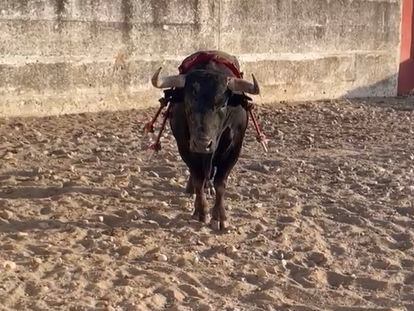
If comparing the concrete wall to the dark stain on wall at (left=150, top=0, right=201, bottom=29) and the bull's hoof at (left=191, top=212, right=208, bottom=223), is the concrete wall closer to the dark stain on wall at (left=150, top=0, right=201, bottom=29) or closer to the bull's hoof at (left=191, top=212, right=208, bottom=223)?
the dark stain on wall at (left=150, top=0, right=201, bottom=29)

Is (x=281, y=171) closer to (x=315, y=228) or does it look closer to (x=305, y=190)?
(x=305, y=190)

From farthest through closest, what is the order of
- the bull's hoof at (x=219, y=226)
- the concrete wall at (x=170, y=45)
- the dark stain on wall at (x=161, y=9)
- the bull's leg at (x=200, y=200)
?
A: the dark stain on wall at (x=161, y=9) < the concrete wall at (x=170, y=45) < the bull's leg at (x=200, y=200) < the bull's hoof at (x=219, y=226)

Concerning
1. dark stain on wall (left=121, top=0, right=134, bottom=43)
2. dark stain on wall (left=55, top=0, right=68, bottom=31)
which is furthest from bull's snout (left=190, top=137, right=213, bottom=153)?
dark stain on wall (left=121, top=0, right=134, bottom=43)

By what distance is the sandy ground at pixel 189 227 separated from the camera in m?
5.05

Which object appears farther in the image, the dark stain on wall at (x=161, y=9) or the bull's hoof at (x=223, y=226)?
the dark stain on wall at (x=161, y=9)

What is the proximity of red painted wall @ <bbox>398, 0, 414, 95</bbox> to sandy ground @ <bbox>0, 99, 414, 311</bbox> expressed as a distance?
5817 millimetres

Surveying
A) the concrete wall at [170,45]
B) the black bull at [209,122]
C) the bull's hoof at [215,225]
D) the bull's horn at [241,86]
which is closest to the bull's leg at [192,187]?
the black bull at [209,122]

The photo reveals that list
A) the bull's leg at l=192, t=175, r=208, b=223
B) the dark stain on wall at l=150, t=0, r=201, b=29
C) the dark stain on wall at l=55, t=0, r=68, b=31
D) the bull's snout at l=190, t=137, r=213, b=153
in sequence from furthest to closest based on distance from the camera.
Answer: the dark stain on wall at l=150, t=0, r=201, b=29
the dark stain on wall at l=55, t=0, r=68, b=31
the bull's leg at l=192, t=175, r=208, b=223
the bull's snout at l=190, t=137, r=213, b=153

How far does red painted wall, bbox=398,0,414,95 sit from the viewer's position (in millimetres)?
15262

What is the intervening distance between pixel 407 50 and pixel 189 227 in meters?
10.1

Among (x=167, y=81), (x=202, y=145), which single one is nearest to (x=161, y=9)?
(x=167, y=81)

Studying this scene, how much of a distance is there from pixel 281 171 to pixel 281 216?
4.97ft

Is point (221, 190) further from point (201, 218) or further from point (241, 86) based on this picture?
point (241, 86)

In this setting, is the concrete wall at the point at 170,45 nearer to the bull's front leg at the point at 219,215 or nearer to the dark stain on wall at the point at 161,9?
the dark stain on wall at the point at 161,9
